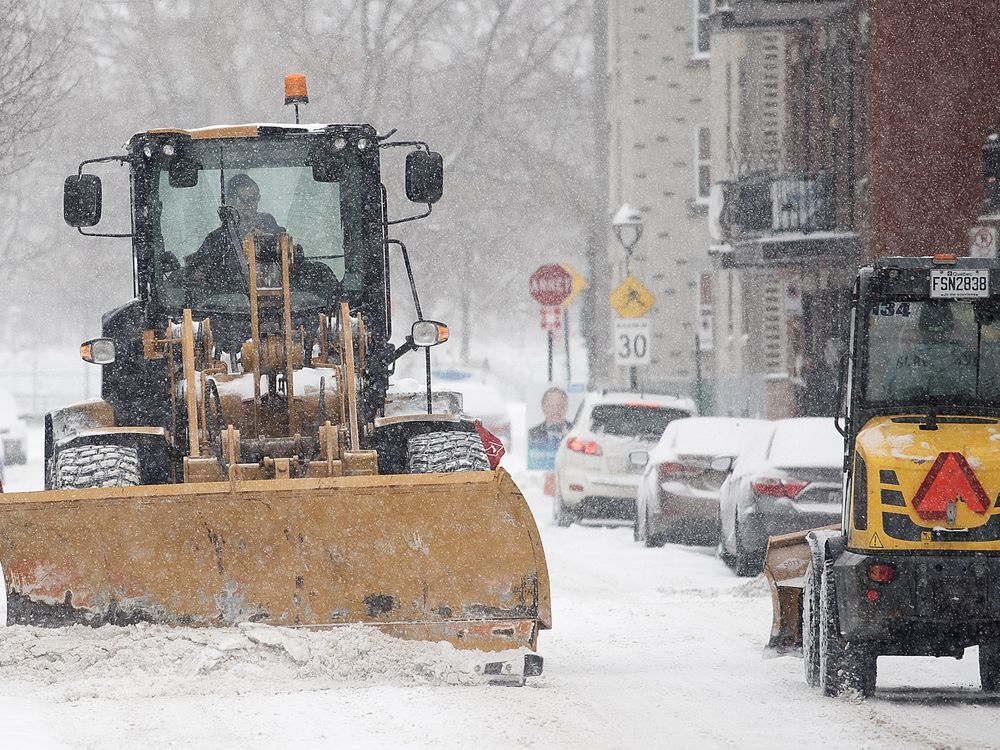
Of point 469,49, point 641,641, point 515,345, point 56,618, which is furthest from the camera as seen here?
point 515,345

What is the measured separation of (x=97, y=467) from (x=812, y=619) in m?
3.54

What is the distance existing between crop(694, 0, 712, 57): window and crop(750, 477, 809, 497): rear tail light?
24566mm

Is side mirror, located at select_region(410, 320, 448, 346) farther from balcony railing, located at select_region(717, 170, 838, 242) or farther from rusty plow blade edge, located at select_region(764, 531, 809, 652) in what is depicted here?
balcony railing, located at select_region(717, 170, 838, 242)

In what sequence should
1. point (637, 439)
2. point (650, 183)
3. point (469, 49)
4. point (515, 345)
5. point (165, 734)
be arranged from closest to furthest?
point (165, 734) → point (637, 439) → point (650, 183) → point (469, 49) → point (515, 345)

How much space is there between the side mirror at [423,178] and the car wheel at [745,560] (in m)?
5.17

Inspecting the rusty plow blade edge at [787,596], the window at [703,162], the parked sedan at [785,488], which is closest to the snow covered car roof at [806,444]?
the parked sedan at [785,488]

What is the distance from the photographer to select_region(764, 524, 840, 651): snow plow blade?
9.35 m

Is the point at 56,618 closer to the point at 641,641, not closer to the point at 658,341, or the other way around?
the point at 641,641

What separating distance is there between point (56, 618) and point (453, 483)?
1.94 metres

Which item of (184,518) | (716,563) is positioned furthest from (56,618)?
(716,563)

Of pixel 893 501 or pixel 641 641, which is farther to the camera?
pixel 641 641

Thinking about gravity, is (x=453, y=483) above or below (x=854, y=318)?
below

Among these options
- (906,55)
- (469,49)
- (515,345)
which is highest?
(469,49)

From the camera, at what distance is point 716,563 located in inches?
605
